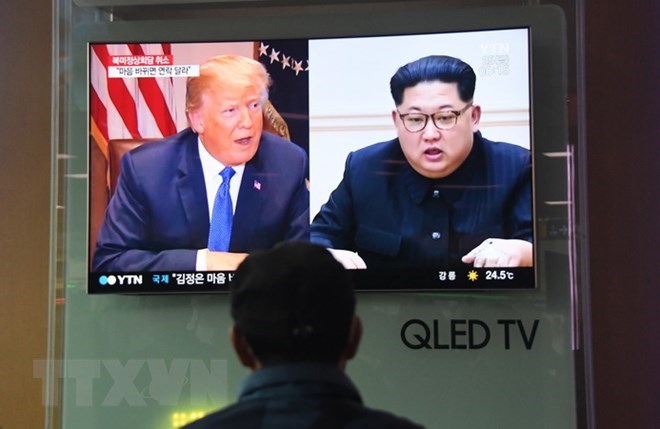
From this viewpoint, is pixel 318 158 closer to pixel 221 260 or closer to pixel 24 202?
pixel 221 260

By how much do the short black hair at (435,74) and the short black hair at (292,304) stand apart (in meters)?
2.26

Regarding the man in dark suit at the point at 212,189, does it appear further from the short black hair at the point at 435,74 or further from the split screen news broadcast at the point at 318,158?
the short black hair at the point at 435,74

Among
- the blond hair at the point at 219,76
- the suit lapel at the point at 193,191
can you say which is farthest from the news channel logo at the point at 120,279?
the blond hair at the point at 219,76

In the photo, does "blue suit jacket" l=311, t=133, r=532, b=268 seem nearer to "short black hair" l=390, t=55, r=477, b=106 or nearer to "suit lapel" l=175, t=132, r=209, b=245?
"short black hair" l=390, t=55, r=477, b=106

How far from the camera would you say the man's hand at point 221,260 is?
3.57 m

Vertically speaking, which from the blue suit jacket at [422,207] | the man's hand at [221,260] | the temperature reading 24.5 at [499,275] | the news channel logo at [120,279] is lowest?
the news channel logo at [120,279]

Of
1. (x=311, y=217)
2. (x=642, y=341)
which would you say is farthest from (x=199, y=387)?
(x=642, y=341)

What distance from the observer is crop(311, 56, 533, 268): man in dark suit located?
3.45 metres

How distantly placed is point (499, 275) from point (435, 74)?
2.70 ft

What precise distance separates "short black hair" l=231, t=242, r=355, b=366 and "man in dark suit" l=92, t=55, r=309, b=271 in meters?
2.22

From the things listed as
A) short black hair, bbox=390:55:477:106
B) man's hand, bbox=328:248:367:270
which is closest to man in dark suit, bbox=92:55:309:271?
man's hand, bbox=328:248:367:270

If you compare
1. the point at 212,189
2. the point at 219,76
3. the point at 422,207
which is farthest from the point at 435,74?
the point at 212,189

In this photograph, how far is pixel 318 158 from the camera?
3.56 metres

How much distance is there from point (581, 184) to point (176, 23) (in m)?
1.77
